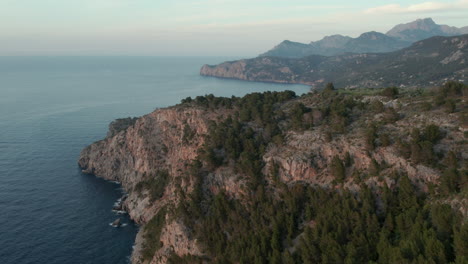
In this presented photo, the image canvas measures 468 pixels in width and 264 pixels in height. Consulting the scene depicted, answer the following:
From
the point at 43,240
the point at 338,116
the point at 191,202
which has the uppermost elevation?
the point at 338,116

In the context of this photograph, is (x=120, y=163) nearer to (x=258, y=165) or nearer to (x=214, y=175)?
(x=214, y=175)

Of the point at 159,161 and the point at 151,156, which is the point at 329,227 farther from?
the point at 151,156

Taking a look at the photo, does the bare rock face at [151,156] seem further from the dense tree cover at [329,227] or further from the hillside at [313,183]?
the dense tree cover at [329,227]

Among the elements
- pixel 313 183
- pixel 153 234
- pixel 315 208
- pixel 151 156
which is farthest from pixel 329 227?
pixel 151 156

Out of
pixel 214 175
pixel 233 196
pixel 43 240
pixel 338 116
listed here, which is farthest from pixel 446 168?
pixel 43 240

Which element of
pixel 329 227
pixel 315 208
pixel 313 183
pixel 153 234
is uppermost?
pixel 313 183

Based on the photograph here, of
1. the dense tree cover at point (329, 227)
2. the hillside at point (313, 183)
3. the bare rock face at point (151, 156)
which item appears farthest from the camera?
the bare rock face at point (151, 156)

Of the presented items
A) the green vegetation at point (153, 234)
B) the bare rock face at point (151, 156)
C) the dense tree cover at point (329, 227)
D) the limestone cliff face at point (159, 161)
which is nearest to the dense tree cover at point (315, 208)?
the dense tree cover at point (329, 227)

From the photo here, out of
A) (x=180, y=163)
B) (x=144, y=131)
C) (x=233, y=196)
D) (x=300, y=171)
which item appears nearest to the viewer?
(x=300, y=171)
